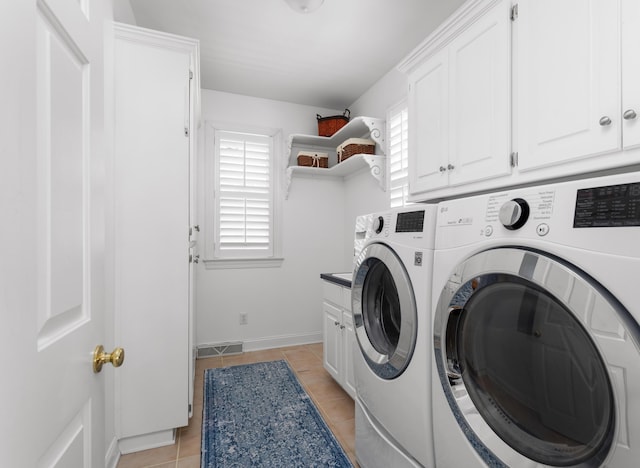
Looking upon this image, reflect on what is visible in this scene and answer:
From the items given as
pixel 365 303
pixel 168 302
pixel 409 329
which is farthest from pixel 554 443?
pixel 168 302

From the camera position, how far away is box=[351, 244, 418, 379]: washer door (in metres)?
1.22

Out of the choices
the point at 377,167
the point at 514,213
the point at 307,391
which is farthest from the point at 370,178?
the point at 514,213

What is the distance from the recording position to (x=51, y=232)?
0.53 meters

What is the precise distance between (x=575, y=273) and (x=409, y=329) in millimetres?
632

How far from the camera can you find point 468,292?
94cm

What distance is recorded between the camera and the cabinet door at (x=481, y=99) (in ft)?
4.34

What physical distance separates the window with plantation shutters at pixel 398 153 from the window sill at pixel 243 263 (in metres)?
1.38

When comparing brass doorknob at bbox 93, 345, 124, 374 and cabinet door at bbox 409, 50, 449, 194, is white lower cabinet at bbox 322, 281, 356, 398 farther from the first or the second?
brass doorknob at bbox 93, 345, 124, 374

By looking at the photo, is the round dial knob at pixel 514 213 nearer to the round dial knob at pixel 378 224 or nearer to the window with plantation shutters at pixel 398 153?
the round dial knob at pixel 378 224

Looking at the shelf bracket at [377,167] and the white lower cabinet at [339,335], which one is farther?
the shelf bracket at [377,167]

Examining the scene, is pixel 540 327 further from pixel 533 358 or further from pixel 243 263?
pixel 243 263

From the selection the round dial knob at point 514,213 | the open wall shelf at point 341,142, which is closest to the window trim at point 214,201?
the open wall shelf at point 341,142

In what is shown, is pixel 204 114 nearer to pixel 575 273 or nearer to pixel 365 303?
pixel 365 303

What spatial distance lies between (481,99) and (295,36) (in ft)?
5.01
